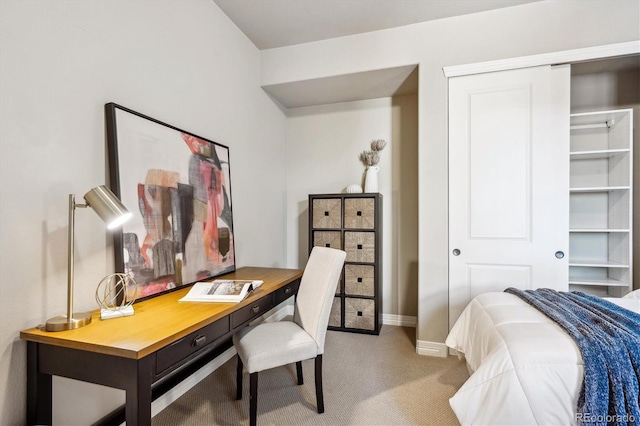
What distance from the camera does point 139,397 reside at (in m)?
1.03

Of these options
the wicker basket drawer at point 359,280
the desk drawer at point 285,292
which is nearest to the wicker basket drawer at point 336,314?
the wicker basket drawer at point 359,280

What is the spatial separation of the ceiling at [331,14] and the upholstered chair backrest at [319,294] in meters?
1.90

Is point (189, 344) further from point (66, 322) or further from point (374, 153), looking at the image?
point (374, 153)

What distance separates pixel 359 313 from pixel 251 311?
1647mm

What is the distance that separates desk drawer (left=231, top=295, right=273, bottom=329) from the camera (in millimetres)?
1567

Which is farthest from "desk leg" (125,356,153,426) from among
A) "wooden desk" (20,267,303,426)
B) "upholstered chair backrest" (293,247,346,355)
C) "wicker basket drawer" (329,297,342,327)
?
"wicker basket drawer" (329,297,342,327)

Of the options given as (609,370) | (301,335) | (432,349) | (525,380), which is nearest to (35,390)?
(301,335)

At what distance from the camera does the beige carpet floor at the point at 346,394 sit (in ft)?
5.85

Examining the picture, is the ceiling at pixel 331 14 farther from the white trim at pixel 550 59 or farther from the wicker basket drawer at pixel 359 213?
the wicker basket drawer at pixel 359 213

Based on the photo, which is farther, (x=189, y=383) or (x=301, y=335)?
(x=189, y=383)

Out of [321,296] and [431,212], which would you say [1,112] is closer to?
[321,296]

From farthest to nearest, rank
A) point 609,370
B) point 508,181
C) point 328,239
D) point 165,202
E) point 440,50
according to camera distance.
→ point 328,239 → point 440,50 → point 508,181 → point 165,202 → point 609,370

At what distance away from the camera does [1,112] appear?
114cm

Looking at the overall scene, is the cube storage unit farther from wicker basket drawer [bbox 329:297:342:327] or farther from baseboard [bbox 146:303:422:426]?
baseboard [bbox 146:303:422:426]
